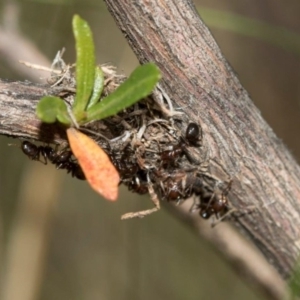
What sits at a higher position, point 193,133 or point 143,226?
point 193,133

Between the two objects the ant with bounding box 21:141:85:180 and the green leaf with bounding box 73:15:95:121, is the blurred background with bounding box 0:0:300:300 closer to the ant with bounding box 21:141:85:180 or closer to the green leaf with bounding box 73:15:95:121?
the ant with bounding box 21:141:85:180

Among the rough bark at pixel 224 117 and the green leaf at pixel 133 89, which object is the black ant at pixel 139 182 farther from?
the green leaf at pixel 133 89

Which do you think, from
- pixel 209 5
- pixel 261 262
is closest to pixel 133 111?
pixel 261 262

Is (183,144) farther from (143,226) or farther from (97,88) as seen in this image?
(143,226)

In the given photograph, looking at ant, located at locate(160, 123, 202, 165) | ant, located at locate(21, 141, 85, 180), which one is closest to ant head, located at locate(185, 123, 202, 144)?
ant, located at locate(160, 123, 202, 165)

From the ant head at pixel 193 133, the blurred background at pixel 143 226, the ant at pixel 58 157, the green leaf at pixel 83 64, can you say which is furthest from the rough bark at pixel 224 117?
the blurred background at pixel 143 226

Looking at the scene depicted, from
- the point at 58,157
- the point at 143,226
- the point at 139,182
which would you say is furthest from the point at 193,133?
the point at 143,226
